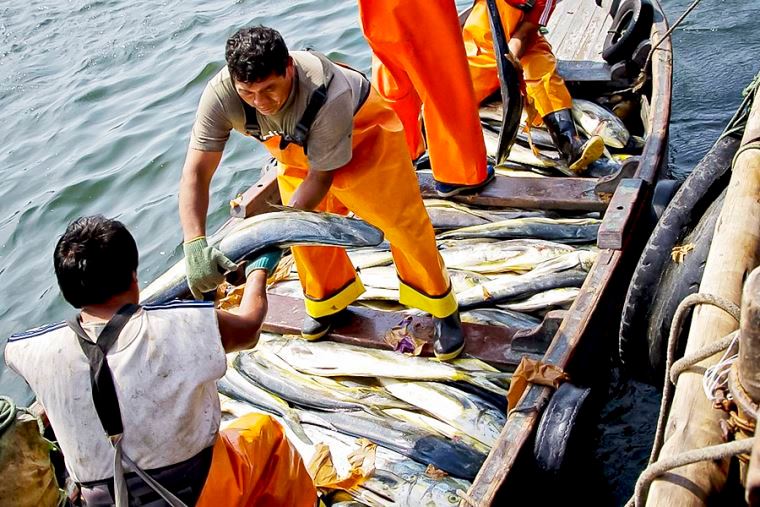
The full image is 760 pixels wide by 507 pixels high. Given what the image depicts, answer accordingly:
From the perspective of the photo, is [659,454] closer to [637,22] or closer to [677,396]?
[677,396]

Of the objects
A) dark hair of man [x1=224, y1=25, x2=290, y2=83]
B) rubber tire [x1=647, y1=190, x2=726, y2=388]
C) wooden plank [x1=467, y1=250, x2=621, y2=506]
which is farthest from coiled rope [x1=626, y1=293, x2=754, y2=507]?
dark hair of man [x1=224, y1=25, x2=290, y2=83]

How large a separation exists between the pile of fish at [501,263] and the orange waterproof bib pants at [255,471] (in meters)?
1.84

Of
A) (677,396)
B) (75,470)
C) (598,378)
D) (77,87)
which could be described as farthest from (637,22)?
(77,87)

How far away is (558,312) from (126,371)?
2494mm

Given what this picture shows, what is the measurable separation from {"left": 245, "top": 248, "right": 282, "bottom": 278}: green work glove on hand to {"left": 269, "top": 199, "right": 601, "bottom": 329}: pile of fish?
162cm

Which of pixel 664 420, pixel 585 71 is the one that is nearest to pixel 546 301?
pixel 664 420

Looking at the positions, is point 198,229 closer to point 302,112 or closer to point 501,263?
point 302,112

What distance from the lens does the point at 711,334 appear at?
89.8 inches

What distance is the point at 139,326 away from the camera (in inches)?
103

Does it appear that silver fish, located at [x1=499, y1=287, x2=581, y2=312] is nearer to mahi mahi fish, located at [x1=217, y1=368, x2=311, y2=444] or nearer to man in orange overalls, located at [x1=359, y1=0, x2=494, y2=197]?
man in orange overalls, located at [x1=359, y1=0, x2=494, y2=197]

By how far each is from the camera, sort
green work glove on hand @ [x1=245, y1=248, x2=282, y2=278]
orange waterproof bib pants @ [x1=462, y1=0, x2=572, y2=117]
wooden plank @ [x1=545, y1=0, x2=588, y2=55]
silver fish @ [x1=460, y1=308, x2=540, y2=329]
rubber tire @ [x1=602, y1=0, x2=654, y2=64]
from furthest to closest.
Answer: wooden plank @ [x1=545, y1=0, x2=588, y2=55]
rubber tire @ [x1=602, y1=0, x2=654, y2=64]
orange waterproof bib pants @ [x1=462, y1=0, x2=572, y2=117]
silver fish @ [x1=460, y1=308, x2=540, y2=329]
green work glove on hand @ [x1=245, y1=248, x2=282, y2=278]

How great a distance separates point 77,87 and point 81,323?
9.30m

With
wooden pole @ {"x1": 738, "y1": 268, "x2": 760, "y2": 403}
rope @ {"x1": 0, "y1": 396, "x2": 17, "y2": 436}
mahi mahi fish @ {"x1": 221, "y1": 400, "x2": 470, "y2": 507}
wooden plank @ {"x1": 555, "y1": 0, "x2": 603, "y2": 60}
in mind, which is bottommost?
wooden plank @ {"x1": 555, "y1": 0, "x2": 603, "y2": 60}

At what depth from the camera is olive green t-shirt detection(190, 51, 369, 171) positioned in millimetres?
3666
